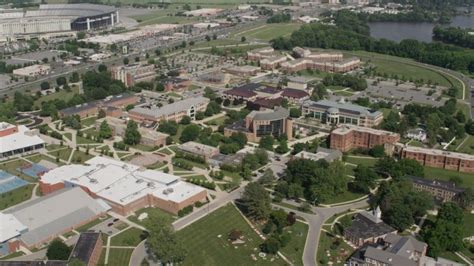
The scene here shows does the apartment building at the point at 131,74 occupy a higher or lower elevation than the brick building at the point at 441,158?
higher

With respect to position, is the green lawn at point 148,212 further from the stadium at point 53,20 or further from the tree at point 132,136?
the stadium at point 53,20

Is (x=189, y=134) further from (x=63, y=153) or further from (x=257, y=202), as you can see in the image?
(x=257, y=202)

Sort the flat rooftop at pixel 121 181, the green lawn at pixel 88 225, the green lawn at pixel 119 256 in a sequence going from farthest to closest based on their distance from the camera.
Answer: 1. the flat rooftop at pixel 121 181
2. the green lawn at pixel 88 225
3. the green lawn at pixel 119 256

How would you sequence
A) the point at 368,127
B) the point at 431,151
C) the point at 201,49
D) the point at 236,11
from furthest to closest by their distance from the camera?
1. the point at 236,11
2. the point at 201,49
3. the point at 368,127
4. the point at 431,151

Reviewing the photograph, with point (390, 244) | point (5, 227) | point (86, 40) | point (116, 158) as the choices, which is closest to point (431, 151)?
point (390, 244)

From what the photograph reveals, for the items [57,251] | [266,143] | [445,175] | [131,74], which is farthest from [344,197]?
[131,74]

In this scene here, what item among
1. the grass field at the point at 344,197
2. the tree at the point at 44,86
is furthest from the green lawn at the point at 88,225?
the tree at the point at 44,86

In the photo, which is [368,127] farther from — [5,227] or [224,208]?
[5,227]
